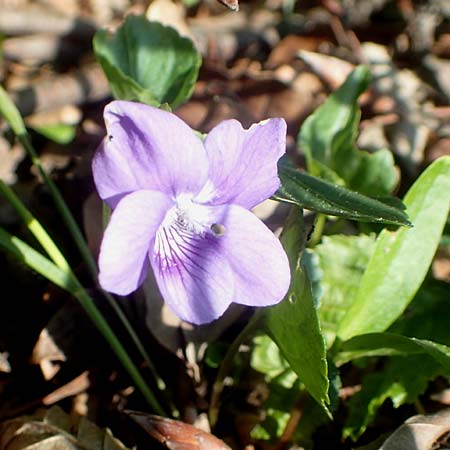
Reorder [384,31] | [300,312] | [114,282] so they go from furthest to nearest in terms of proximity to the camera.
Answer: [384,31]
[300,312]
[114,282]

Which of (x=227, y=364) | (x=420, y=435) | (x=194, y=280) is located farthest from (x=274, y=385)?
(x=194, y=280)

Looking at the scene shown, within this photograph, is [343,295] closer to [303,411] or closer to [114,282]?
[303,411]

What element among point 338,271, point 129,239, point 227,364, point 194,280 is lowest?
point 227,364

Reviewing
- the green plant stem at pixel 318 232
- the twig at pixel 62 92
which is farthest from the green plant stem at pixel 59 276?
the twig at pixel 62 92

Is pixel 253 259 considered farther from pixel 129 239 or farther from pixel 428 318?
pixel 428 318

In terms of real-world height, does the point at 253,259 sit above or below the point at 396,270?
above

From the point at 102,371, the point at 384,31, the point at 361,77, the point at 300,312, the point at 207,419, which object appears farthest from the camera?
the point at 384,31

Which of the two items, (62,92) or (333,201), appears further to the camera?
(62,92)

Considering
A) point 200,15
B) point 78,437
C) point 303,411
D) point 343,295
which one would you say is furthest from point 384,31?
point 78,437

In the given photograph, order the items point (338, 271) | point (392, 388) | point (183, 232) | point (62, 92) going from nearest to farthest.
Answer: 1. point (183, 232)
2. point (392, 388)
3. point (338, 271)
4. point (62, 92)
